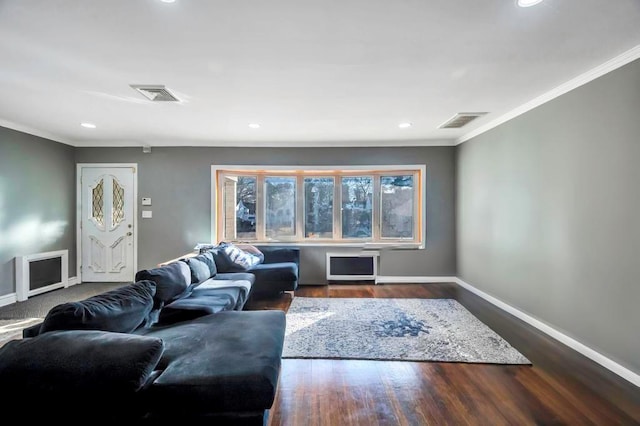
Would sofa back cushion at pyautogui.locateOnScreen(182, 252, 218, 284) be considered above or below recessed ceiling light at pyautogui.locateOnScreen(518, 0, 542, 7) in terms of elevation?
below

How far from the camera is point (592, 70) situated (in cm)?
254

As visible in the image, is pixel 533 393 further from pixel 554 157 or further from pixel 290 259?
pixel 290 259

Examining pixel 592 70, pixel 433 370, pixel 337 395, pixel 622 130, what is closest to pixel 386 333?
pixel 433 370

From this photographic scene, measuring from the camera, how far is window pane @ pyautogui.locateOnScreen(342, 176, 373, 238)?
5.49 m

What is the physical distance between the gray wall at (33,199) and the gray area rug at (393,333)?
13.0 feet

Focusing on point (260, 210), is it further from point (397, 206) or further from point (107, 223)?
point (107, 223)

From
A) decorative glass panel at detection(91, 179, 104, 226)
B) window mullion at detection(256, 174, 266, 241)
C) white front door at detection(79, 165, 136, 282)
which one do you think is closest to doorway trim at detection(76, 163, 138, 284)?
white front door at detection(79, 165, 136, 282)

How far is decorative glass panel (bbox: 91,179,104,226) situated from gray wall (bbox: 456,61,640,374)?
622 cm

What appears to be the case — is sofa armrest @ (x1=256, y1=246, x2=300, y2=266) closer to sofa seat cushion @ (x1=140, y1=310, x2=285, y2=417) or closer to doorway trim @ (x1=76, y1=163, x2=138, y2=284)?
doorway trim @ (x1=76, y1=163, x2=138, y2=284)

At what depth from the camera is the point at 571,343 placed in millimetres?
2797

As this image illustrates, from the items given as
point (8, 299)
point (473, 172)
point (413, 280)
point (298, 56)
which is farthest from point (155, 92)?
point (413, 280)

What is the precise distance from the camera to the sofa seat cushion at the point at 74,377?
1.24 metres

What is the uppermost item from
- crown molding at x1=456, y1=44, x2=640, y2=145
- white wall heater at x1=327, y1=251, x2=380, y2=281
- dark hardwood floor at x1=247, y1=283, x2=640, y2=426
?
crown molding at x1=456, y1=44, x2=640, y2=145

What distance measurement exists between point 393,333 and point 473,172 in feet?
9.64
